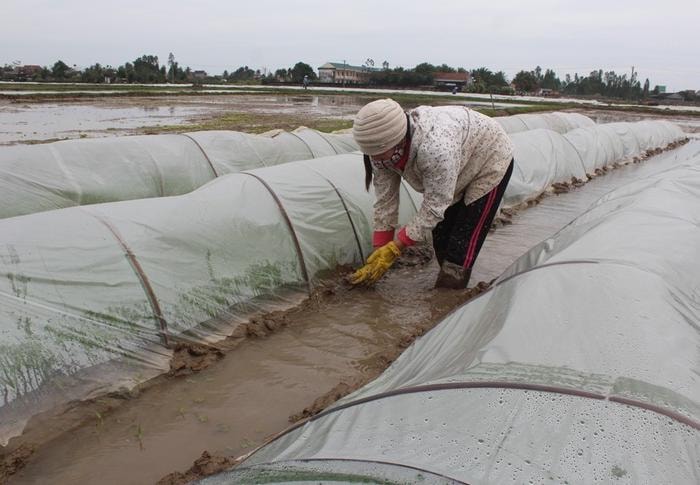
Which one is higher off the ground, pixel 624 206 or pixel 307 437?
pixel 624 206

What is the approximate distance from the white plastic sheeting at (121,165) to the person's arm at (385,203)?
12.8 feet

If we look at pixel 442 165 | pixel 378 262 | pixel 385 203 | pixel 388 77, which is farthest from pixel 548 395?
pixel 388 77

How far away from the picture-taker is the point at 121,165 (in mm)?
6961

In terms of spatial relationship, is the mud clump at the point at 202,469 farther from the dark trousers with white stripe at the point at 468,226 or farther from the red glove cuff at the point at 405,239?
the dark trousers with white stripe at the point at 468,226

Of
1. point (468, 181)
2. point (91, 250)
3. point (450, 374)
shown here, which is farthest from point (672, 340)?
point (91, 250)

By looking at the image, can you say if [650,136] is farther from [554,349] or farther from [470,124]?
[554,349]

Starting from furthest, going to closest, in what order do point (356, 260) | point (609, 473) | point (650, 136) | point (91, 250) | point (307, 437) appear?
point (650, 136), point (356, 260), point (91, 250), point (307, 437), point (609, 473)

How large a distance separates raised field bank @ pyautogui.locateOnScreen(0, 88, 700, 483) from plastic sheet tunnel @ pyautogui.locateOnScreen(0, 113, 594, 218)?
43mm

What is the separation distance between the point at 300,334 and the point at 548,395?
2772 mm

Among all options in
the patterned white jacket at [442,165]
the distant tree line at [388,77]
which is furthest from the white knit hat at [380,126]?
the distant tree line at [388,77]

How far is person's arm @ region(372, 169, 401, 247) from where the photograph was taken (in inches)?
167

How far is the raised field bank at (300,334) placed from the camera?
1782 mm

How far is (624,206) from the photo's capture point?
4535mm

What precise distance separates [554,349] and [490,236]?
525 centimetres
